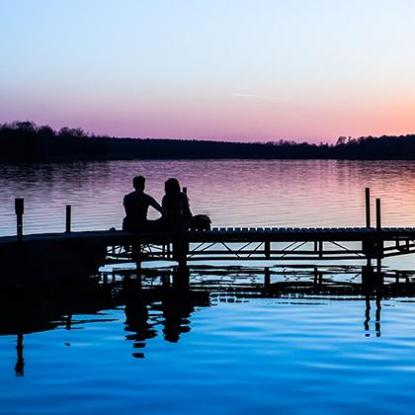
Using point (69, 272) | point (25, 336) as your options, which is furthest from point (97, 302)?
point (25, 336)

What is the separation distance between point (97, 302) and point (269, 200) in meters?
51.2

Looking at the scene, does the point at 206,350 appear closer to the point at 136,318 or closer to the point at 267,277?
the point at 136,318

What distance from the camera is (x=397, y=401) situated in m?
10.2

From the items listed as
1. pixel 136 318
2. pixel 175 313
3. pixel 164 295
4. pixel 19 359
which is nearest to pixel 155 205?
pixel 164 295

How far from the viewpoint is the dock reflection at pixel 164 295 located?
615 inches

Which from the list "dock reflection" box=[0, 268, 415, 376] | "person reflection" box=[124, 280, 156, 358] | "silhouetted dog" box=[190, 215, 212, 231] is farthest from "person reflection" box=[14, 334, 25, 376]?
"silhouetted dog" box=[190, 215, 212, 231]

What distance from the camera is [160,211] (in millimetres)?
22719

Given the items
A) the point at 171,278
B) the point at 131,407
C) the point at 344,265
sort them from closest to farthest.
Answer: the point at 131,407
the point at 171,278
the point at 344,265

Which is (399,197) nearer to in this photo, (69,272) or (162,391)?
(69,272)

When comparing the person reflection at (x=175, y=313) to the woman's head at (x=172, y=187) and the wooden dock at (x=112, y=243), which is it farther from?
the woman's head at (x=172, y=187)

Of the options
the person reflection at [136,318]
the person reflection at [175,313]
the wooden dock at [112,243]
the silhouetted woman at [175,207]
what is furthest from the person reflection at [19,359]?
the silhouetted woman at [175,207]

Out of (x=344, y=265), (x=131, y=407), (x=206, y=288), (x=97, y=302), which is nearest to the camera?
(x=131, y=407)

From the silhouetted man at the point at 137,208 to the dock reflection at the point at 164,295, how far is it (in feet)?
4.79

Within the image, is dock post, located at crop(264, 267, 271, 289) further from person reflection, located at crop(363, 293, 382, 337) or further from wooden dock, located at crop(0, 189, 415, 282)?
person reflection, located at crop(363, 293, 382, 337)
